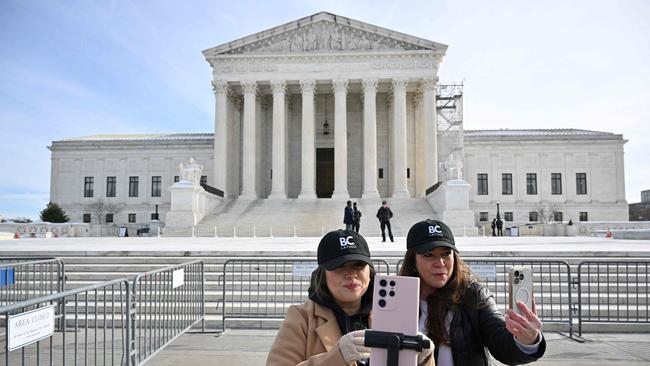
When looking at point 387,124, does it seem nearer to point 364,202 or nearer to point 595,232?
point 364,202

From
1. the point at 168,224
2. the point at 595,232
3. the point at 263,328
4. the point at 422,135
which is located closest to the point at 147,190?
the point at 168,224

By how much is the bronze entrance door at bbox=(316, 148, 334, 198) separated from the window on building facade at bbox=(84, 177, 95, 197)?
28745 mm

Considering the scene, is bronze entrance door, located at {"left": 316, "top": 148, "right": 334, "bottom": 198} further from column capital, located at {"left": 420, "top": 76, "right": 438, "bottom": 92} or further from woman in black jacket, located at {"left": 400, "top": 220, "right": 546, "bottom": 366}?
woman in black jacket, located at {"left": 400, "top": 220, "right": 546, "bottom": 366}

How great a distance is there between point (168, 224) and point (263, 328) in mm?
26344

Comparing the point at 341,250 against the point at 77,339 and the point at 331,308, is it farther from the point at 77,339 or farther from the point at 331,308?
the point at 77,339

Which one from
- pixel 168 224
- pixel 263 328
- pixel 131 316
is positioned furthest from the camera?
pixel 168 224

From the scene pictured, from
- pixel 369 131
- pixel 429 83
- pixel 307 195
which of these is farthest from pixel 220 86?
pixel 429 83

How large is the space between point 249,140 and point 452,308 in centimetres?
4170

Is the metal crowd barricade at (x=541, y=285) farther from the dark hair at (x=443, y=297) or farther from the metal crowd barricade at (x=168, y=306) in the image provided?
the dark hair at (x=443, y=297)

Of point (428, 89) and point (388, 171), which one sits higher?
point (428, 89)

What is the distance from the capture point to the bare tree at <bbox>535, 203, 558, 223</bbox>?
183 feet

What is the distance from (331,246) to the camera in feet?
9.34

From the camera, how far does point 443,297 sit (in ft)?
10.5

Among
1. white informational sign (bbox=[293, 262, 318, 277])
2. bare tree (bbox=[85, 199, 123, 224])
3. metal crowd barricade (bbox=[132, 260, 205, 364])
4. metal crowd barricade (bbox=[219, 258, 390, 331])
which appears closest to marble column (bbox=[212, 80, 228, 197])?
bare tree (bbox=[85, 199, 123, 224])
